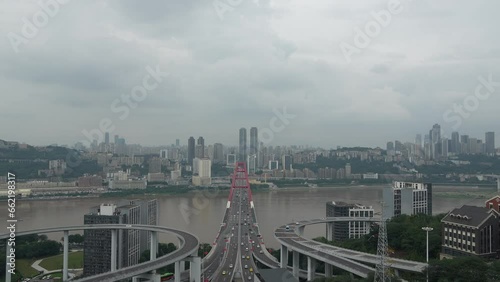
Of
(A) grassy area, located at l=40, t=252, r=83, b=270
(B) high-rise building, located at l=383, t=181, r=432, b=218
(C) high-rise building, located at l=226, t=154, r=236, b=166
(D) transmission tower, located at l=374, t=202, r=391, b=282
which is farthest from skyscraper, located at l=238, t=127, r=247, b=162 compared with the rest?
(D) transmission tower, located at l=374, t=202, r=391, b=282

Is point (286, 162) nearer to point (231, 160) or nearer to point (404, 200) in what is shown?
point (231, 160)

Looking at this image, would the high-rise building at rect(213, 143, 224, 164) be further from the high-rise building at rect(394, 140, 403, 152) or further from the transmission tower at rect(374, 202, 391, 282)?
the transmission tower at rect(374, 202, 391, 282)

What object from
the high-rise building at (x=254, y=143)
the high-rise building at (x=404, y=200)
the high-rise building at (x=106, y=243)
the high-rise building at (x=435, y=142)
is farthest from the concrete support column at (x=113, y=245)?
the high-rise building at (x=435, y=142)

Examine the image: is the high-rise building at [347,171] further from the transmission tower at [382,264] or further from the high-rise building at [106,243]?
the transmission tower at [382,264]

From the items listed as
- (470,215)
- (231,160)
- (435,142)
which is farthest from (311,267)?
(231,160)

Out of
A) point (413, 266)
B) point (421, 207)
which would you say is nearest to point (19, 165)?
point (421, 207)

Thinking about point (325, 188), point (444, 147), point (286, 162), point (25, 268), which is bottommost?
point (25, 268)

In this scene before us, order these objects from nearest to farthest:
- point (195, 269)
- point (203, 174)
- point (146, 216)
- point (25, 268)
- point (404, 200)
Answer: point (195, 269) → point (25, 268) → point (146, 216) → point (404, 200) → point (203, 174)
